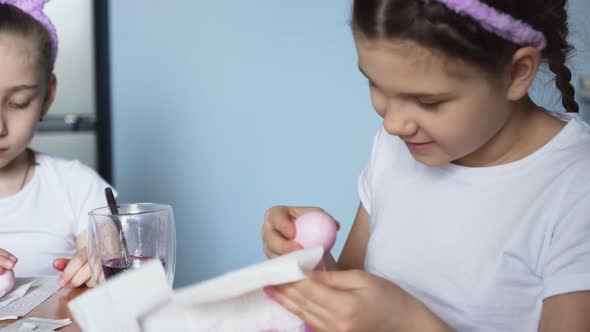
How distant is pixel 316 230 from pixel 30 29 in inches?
27.5

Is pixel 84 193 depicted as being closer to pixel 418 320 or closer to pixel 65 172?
pixel 65 172

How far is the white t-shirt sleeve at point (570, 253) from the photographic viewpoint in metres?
0.67

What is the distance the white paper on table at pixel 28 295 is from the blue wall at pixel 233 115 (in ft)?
3.23

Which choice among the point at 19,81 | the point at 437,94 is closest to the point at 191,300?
the point at 437,94

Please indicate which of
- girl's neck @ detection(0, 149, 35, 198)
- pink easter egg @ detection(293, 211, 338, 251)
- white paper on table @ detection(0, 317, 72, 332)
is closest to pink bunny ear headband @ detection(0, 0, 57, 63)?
girl's neck @ detection(0, 149, 35, 198)

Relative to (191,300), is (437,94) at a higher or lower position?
higher

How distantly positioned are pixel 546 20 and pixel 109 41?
4.90 ft

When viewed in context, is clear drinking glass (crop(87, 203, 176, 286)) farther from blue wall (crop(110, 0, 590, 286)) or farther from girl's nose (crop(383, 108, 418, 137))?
blue wall (crop(110, 0, 590, 286))

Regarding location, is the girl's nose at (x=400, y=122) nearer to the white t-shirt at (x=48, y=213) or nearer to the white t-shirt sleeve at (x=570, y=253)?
the white t-shirt sleeve at (x=570, y=253)

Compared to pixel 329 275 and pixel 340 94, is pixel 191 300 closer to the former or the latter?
pixel 329 275

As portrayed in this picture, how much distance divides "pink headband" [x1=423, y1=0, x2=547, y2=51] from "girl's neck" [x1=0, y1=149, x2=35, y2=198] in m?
0.87

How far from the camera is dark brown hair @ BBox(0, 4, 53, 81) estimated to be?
1.06 metres

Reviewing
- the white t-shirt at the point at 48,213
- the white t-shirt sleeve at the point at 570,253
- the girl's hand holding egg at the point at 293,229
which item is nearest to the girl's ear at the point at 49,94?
the white t-shirt at the point at 48,213

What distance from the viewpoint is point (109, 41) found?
6.36 feet
